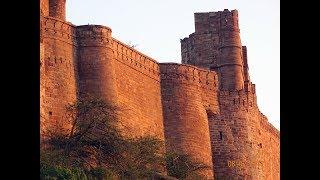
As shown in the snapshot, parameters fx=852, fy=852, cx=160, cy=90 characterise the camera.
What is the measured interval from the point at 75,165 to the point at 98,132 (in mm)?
2329

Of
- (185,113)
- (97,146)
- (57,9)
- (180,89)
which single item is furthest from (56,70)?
(185,113)

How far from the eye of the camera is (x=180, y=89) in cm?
2844

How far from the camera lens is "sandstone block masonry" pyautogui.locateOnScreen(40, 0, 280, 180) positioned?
75.5 feet

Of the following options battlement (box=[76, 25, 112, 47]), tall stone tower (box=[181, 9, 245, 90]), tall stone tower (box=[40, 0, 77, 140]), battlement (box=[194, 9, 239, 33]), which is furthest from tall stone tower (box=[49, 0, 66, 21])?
battlement (box=[194, 9, 239, 33])

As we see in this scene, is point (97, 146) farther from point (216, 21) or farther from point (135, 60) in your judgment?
point (216, 21)

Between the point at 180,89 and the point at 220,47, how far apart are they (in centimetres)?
356

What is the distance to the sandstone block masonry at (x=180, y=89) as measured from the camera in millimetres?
23000

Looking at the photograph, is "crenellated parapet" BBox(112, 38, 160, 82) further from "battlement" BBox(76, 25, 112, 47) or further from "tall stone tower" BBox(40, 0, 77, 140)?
"tall stone tower" BBox(40, 0, 77, 140)

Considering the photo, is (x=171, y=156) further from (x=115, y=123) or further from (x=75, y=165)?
(x=75, y=165)

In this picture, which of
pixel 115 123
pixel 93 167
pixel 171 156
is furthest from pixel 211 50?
pixel 93 167
